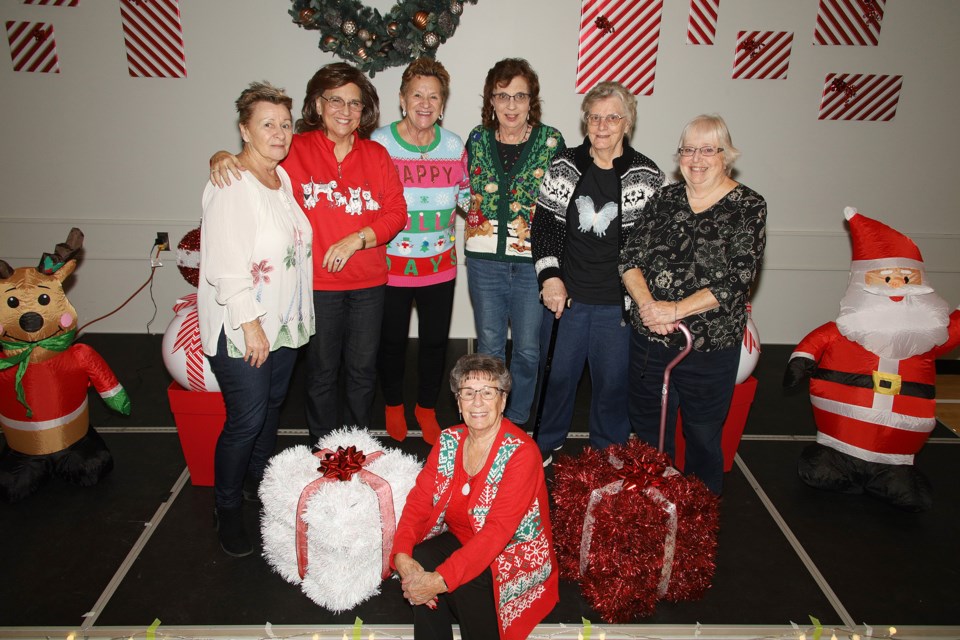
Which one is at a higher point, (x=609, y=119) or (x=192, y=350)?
(x=609, y=119)

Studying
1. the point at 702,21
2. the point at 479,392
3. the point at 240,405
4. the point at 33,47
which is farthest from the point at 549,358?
the point at 33,47

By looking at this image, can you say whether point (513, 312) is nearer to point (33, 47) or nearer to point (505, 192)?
point (505, 192)

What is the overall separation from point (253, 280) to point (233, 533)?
0.99 metres

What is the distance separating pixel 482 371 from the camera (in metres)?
1.93

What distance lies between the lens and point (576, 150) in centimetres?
248

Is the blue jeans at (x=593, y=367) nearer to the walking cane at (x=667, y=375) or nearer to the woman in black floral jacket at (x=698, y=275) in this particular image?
the woman in black floral jacket at (x=698, y=275)

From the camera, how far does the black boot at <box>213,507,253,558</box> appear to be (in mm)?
2371

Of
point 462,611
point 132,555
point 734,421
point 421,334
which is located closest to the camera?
point 462,611

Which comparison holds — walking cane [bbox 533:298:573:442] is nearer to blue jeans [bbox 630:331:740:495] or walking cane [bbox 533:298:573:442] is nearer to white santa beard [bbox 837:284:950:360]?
blue jeans [bbox 630:331:740:495]

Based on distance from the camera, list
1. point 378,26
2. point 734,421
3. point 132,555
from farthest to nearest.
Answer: point 378,26 → point 734,421 → point 132,555

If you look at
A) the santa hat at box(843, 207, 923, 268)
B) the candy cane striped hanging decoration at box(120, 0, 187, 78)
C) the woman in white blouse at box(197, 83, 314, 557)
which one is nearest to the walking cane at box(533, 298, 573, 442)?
the woman in white blouse at box(197, 83, 314, 557)

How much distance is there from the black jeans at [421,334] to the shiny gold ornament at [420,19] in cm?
166

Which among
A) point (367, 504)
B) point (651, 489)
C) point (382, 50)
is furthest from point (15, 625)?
point (382, 50)

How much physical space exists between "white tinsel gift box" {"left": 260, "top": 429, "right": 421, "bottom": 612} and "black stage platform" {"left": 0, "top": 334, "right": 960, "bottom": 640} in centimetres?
11
